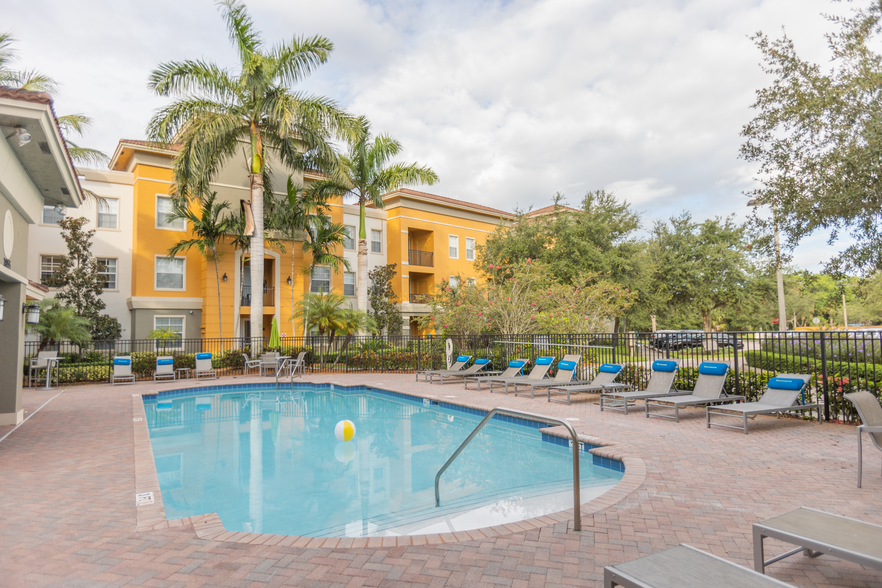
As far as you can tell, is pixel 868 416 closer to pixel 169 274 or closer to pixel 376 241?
pixel 169 274

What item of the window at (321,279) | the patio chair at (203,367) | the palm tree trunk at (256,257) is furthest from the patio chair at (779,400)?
the window at (321,279)

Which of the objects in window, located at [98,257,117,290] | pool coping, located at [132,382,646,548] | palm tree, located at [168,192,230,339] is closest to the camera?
pool coping, located at [132,382,646,548]

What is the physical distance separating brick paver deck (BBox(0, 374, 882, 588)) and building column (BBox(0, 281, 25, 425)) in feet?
7.30

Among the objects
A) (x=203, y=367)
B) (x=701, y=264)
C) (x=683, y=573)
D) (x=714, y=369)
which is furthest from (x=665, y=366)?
(x=701, y=264)

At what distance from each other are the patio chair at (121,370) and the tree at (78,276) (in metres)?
4.80

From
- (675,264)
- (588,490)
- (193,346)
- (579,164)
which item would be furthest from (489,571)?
(675,264)

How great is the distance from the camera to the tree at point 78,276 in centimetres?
2003

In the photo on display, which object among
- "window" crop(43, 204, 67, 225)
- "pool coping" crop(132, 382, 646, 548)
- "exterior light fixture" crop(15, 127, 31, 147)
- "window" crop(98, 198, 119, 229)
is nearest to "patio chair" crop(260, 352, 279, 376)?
"window" crop(98, 198, 119, 229)

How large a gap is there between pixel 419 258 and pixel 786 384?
26.0 meters

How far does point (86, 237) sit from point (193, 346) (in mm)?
6175

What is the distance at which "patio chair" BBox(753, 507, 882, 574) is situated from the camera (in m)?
2.64

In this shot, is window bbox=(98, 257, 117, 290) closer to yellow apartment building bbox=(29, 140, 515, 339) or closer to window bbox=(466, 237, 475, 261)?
yellow apartment building bbox=(29, 140, 515, 339)

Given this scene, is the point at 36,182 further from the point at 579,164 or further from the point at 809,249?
the point at 579,164

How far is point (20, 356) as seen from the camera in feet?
29.3
